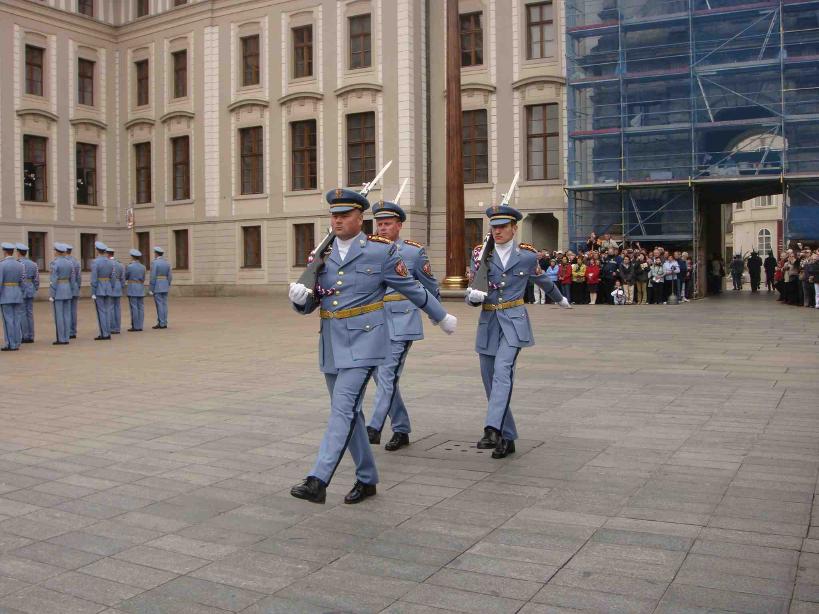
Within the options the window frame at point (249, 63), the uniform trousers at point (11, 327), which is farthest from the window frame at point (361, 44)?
the uniform trousers at point (11, 327)

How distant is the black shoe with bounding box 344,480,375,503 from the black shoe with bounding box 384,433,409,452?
142cm

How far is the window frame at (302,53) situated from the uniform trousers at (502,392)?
31495mm

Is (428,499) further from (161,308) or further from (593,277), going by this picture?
(593,277)

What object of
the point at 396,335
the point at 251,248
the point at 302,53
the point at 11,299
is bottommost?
the point at 396,335

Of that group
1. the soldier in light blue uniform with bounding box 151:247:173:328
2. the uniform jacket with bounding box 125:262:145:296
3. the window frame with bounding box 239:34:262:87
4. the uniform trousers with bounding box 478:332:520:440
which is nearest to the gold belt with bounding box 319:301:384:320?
the uniform trousers with bounding box 478:332:520:440

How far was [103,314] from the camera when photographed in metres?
18.0

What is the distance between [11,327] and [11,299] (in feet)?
1.63

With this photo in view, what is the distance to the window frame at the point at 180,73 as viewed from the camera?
39688mm

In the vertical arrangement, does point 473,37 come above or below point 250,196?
above

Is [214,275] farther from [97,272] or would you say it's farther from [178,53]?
[97,272]

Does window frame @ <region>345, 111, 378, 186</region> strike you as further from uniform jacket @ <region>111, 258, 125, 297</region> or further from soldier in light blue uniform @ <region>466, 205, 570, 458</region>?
soldier in light blue uniform @ <region>466, 205, 570, 458</region>

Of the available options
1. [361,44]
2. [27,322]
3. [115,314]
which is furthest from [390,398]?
[361,44]

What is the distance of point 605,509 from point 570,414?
3160 mm

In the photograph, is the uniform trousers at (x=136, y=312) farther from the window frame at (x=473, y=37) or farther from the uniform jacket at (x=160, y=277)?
the window frame at (x=473, y=37)
